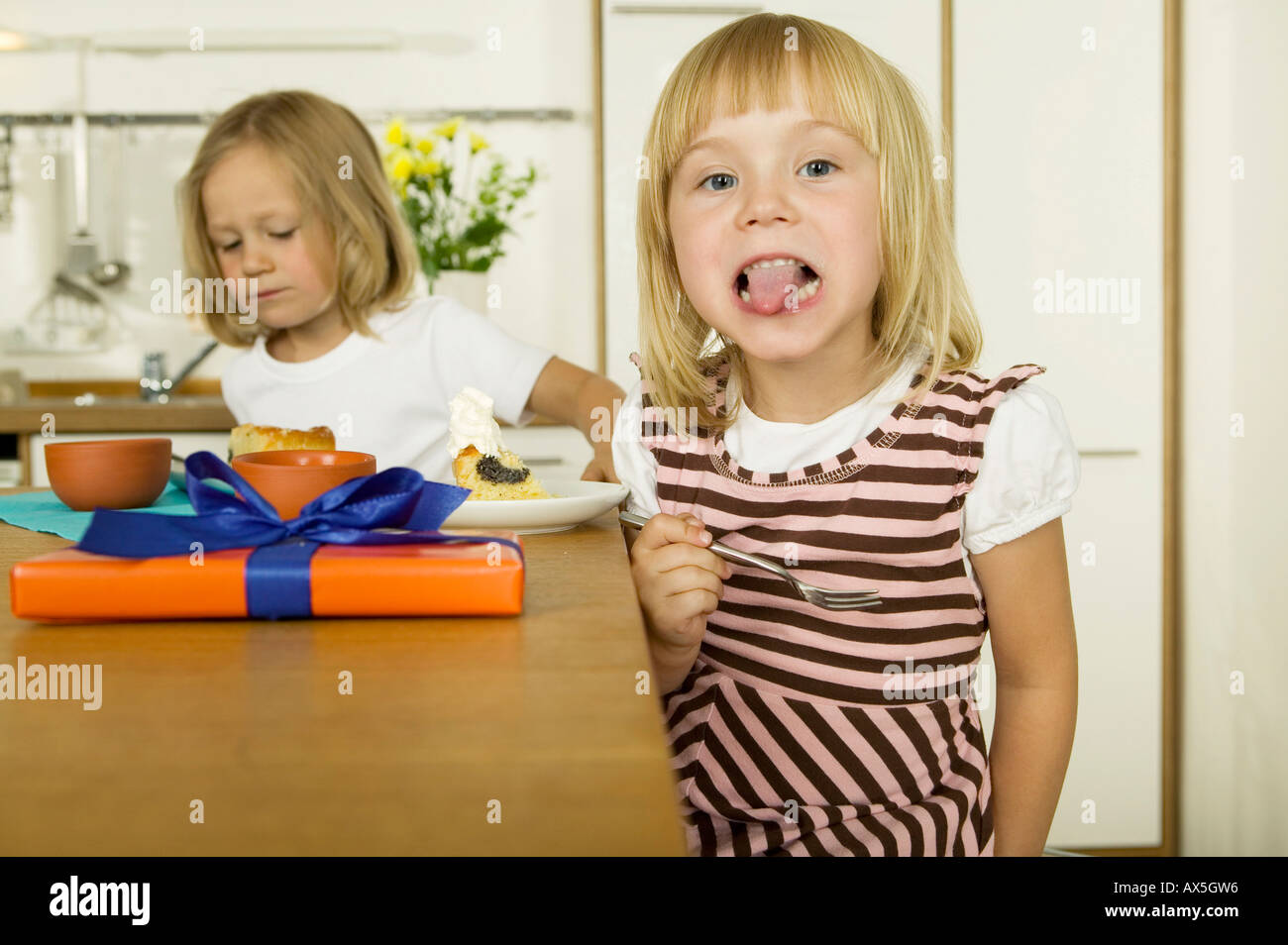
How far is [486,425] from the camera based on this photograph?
0.99 metres

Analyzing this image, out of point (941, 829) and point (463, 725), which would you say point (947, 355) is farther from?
point (463, 725)

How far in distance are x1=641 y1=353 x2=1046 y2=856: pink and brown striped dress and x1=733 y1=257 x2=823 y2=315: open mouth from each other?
0.43 feet

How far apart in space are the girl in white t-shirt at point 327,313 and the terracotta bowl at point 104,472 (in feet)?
2.17

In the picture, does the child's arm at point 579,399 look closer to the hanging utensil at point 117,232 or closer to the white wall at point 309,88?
the white wall at point 309,88

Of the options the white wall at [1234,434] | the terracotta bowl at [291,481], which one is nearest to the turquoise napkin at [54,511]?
the terracotta bowl at [291,481]

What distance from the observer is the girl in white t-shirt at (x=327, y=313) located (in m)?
1.71

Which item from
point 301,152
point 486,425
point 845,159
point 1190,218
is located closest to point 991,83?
point 1190,218

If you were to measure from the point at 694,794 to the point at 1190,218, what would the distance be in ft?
6.26

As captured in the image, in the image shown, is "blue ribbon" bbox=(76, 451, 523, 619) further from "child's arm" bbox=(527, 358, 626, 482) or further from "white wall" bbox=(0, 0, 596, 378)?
"white wall" bbox=(0, 0, 596, 378)

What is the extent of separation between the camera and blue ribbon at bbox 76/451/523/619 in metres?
0.59

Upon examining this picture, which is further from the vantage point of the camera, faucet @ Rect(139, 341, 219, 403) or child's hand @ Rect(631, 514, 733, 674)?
faucet @ Rect(139, 341, 219, 403)

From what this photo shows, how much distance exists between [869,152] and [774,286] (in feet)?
0.46

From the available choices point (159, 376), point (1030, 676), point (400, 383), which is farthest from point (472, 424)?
point (159, 376)

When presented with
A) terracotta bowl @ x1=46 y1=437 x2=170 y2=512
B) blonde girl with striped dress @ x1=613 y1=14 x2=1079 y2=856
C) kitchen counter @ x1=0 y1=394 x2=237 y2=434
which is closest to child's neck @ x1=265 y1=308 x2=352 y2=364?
kitchen counter @ x1=0 y1=394 x2=237 y2=434
